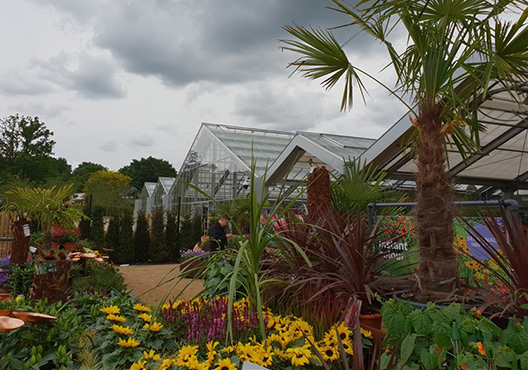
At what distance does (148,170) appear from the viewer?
58125 millimetres

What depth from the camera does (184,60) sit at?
6219 millimetres

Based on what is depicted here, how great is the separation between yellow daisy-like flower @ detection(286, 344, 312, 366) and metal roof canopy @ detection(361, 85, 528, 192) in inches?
210

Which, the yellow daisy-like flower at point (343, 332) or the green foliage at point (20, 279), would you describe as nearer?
the yellow daisy-like flower at point (343, 332)

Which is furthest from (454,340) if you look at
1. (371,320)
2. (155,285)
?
(155,285)

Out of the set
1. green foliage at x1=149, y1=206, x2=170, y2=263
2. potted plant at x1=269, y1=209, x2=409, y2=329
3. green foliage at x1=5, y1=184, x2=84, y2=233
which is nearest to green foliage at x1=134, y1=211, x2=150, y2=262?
green foliage at x1=149, y1=206, x2=170, y2=263

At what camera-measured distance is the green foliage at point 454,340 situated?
151 centimetres

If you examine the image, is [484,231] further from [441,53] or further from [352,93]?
[352,93]

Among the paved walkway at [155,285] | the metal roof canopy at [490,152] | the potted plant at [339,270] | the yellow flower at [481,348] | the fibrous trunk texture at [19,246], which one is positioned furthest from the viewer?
the metal roof canopy at [490,152]

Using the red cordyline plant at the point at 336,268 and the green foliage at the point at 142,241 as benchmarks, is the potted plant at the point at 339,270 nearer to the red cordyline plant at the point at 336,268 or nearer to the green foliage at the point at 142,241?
the red cordyline plant at the point at 336,268

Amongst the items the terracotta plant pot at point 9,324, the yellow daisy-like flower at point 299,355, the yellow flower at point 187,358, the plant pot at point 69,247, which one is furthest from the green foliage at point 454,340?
the plant pot at point 69,247

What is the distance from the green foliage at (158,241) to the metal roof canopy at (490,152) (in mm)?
7504

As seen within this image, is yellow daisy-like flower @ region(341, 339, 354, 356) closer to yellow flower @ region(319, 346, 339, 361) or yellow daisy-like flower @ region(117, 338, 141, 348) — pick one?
yellow flower @ region(319, 346, 339, 361)

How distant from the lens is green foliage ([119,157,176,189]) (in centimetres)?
5791

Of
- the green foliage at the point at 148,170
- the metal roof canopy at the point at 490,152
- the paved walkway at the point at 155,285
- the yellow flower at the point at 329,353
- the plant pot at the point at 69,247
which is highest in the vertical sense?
the green foliage at the point at 148,170
